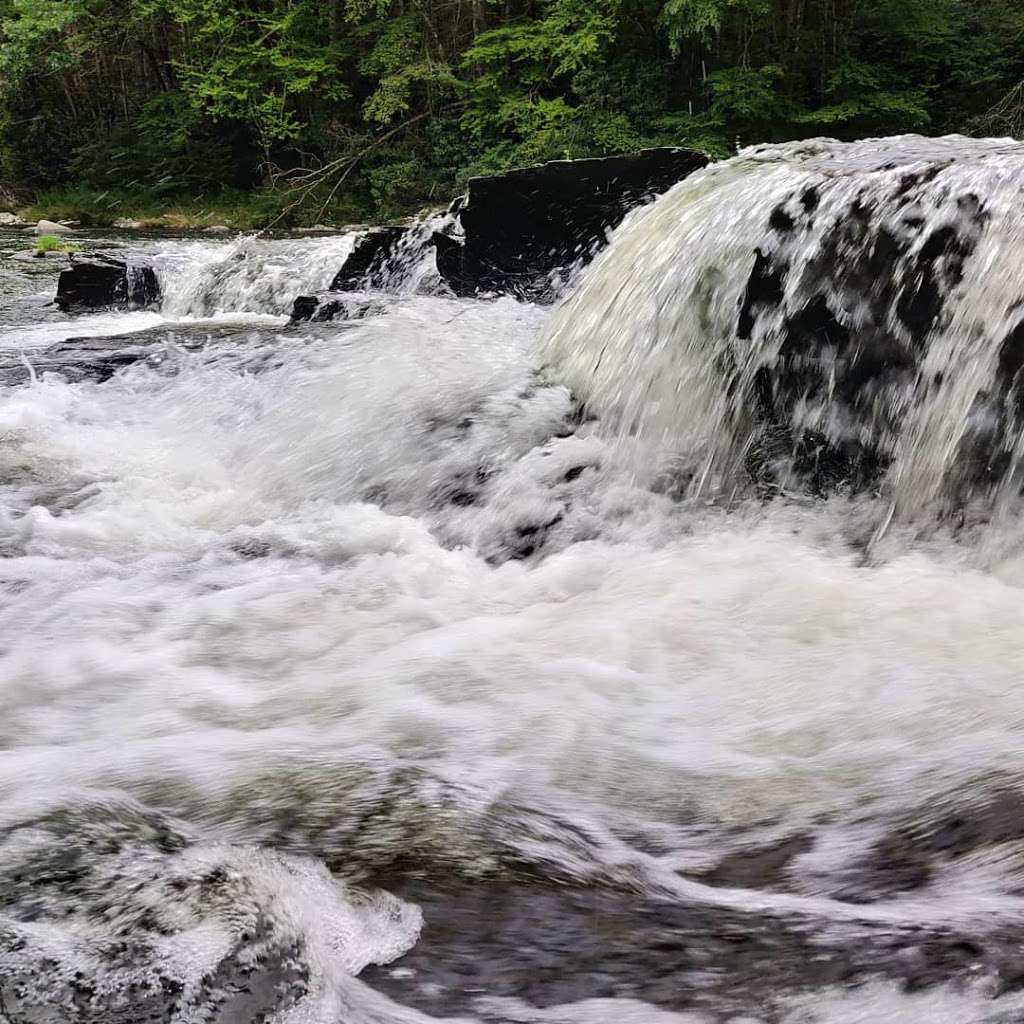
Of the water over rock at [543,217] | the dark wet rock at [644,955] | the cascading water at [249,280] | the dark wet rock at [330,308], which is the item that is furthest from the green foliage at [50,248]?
the dark wet rock at [644,955]

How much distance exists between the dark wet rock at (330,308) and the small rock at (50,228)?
38.0 feet

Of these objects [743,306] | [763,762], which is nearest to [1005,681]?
[763,762]

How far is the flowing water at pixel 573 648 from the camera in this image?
118 centimetres

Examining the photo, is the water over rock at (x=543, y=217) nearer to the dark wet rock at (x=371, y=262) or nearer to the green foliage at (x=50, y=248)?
the dark wet rock at (x=371, y=262)

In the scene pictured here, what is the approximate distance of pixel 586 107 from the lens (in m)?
15.6

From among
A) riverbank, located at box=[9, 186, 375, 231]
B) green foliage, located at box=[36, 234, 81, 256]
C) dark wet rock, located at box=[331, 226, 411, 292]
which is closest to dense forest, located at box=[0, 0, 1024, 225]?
riverbank, located at box=[9, 186, 375, 231]

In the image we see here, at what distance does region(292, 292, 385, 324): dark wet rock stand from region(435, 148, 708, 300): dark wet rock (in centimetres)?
59

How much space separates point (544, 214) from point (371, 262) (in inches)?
62.9

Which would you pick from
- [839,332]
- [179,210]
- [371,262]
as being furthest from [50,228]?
[839,332]

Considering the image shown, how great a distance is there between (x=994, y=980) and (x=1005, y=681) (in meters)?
1.00

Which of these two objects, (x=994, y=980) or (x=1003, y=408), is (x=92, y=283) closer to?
(x=1003, y=408)

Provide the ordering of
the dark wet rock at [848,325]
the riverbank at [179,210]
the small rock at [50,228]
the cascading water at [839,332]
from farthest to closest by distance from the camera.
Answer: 1. the riverbank at [179,210]
2. the small rock at [50,228]
3. the dark wet rock at [848,325]
4. the cascading water at [839,332]

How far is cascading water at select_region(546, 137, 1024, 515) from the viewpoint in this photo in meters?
2.69

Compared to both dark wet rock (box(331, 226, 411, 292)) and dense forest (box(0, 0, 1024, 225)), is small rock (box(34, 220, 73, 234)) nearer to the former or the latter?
dense forest (box(0, 0, 1024, 225))
